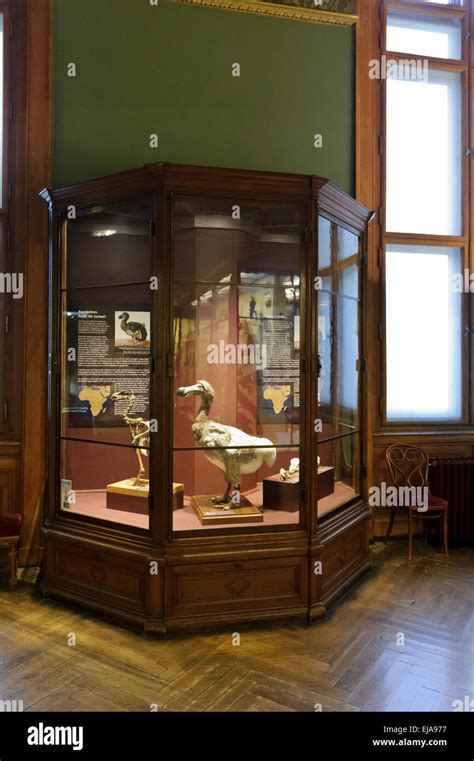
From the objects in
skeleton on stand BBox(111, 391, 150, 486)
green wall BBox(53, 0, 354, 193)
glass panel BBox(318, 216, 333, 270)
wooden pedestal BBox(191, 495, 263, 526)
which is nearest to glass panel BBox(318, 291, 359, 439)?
glass panel BBox(318, 216, 333, 270)

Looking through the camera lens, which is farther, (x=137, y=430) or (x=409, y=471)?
(x=409, y=471)

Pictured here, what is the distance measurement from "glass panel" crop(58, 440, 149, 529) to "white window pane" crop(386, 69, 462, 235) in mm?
3212

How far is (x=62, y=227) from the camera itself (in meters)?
3.54

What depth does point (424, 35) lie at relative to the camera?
4.84 m

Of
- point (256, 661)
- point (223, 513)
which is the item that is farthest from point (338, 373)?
point (256, 661)

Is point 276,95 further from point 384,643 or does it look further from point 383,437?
point 384,643

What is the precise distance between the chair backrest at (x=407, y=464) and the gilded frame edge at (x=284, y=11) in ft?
12.2

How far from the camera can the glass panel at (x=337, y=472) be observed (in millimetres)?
3480

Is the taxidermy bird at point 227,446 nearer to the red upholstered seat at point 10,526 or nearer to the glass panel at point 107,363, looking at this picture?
the glass panel at point 107,363

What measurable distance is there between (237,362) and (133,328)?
0.72m

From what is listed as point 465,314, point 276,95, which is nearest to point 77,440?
point 276,95

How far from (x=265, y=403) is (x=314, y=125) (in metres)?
2.55

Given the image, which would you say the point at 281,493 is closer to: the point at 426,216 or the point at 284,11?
the point at 426,216
